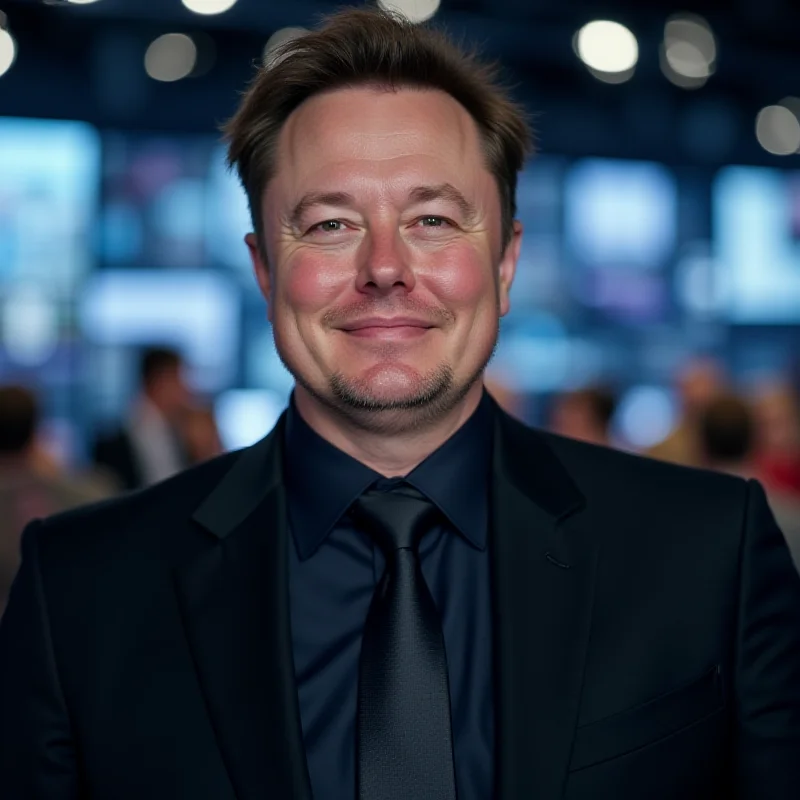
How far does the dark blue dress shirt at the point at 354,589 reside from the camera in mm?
1463

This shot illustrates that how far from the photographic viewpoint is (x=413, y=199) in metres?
1.63

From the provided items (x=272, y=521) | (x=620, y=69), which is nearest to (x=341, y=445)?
(x=272, y=521)

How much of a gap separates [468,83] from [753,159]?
7.98 meters

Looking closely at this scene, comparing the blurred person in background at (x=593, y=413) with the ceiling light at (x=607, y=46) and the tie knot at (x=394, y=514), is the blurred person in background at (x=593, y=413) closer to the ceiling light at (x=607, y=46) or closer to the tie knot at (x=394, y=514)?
the ceiling light at (x=607, y=46)

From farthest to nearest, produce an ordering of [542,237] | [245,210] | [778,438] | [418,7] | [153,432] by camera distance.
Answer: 1. [542,237]
2. [245,210]
3. [418,7]
4. [153,432]
5. [778,438]

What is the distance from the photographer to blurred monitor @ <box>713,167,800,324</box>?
8930 mm

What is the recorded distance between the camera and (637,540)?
5.22ft

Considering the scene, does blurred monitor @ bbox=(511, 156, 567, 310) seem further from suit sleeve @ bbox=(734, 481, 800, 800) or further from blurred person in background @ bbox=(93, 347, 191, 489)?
suit sleeve @ bbox=(734, 481, 800, 800)

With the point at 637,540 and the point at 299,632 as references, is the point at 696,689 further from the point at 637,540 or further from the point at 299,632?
the point at 299,632

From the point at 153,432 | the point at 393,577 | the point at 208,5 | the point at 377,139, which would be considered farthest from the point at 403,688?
the point at 208,5

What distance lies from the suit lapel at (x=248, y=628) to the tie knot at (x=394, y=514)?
11 cm

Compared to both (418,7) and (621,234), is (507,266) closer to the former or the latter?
(418,7)

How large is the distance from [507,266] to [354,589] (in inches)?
22.2

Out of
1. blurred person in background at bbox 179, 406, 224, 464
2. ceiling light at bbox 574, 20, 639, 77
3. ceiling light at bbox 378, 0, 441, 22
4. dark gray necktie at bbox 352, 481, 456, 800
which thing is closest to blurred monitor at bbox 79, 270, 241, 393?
blurred person in background at bbox 179, 406, 224, 464
